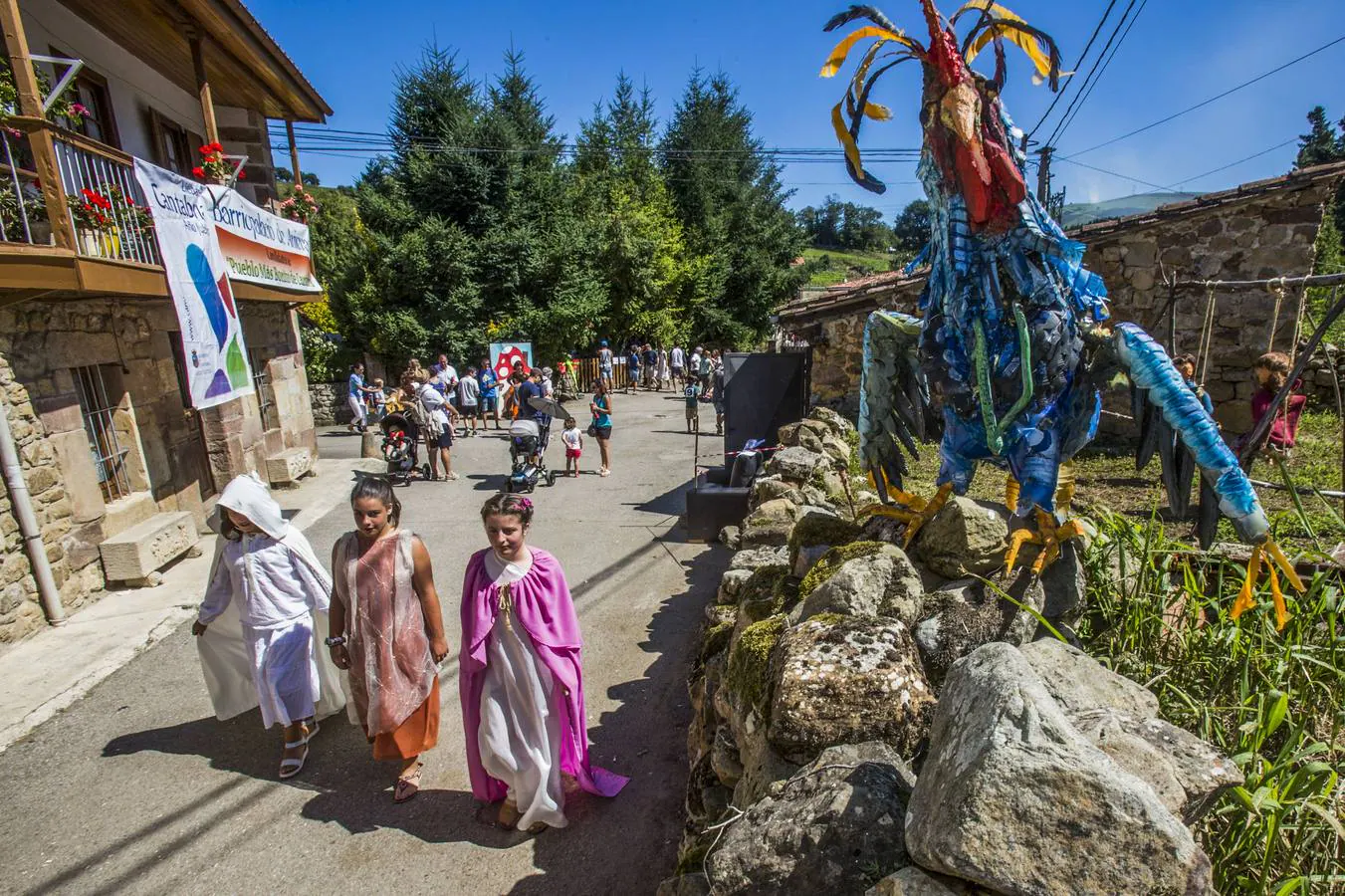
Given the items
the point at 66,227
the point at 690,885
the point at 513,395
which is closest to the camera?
the point at 690,885

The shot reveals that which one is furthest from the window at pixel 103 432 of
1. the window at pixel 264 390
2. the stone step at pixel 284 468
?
the window at pixel 264 390

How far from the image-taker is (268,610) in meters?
3.50

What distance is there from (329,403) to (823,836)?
60.5 feet

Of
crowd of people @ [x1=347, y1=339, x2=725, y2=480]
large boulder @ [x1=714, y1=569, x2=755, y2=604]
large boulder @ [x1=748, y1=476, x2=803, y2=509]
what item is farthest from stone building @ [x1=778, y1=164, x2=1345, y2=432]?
large boulder @ [x1=714, y1=569, x2=755, y2=604]

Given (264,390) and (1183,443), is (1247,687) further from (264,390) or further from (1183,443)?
(264,390)

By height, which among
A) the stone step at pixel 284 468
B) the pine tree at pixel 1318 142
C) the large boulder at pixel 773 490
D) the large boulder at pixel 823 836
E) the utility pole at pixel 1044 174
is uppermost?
the pine tree at pixel 1318 142

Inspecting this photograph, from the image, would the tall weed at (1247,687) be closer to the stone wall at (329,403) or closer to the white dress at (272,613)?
the white dress at (272,613)

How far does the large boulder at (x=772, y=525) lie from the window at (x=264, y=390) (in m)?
8.08

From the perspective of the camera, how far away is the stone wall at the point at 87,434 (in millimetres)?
5348

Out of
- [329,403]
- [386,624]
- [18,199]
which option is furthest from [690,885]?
[329,403]

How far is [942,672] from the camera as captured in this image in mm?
2424

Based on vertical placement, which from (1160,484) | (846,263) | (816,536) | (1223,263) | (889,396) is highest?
(846,263)

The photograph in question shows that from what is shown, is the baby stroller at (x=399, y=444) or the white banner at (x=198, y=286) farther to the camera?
the baby stroller at (x=399, y=444)

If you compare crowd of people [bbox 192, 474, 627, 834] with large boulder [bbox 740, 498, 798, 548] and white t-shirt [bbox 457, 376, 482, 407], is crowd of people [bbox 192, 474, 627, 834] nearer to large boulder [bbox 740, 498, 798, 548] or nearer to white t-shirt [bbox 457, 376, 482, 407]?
large boulder [bbox 740, 498, 798, 548]
